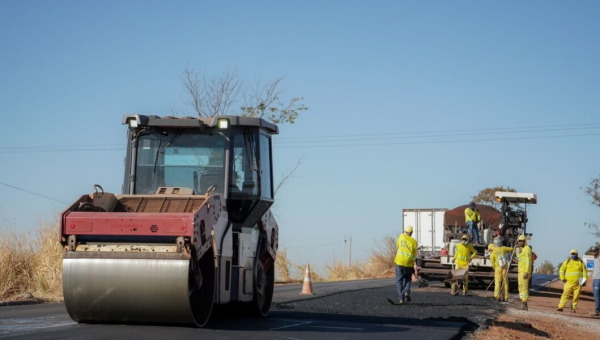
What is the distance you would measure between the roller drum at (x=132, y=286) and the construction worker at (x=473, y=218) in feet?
58.9

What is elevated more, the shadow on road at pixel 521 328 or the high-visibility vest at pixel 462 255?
the high-visibility vest at pixel 462 255

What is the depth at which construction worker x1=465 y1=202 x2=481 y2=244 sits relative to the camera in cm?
2636

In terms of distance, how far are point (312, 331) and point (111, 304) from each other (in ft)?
8.70

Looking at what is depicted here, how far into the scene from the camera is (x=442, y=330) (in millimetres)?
11836

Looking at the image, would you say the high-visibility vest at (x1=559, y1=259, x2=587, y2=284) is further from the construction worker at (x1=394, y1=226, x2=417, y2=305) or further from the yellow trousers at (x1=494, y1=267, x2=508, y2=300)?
the construction worker at (x1=394, y1=226, x2=417, y2=305)

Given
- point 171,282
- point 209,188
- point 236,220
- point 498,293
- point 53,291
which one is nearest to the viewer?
point 171,282

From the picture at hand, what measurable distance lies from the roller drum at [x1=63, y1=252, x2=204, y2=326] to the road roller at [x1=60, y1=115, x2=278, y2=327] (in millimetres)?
11

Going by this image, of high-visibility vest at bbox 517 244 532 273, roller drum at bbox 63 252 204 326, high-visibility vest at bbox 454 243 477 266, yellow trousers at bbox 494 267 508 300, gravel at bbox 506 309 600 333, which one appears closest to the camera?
roller drum at bbox 63 252 204 326

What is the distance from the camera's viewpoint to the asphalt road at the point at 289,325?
31.2 ft

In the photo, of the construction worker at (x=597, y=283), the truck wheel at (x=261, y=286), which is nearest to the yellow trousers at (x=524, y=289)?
the construction worker at (x=597, y=283)

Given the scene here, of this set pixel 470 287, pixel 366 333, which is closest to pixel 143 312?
pixel 366 333

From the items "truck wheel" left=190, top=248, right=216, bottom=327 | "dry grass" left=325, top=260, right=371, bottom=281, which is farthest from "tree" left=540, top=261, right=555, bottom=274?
"truck wheel" left=190, top=248, right=216, bottom=327

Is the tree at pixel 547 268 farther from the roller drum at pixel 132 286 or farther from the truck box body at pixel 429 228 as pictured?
the roller drum at pixel 132 286

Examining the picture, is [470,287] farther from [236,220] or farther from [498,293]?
[236,220]
